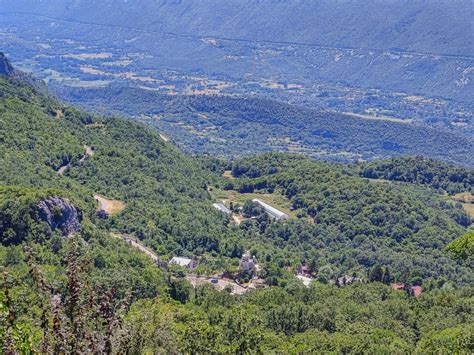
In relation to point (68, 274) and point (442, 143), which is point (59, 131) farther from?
point (442, 143)

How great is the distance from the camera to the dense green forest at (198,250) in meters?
11.7

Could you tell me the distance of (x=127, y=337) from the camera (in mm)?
11016

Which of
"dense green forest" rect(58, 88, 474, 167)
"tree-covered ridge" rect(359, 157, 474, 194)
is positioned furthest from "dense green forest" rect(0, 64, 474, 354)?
"dense green forest" rect(58, 88, 474, 167)

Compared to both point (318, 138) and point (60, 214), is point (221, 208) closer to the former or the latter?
point (60, 214)

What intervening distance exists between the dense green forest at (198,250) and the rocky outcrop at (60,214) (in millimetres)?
168

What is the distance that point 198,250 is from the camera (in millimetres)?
67250

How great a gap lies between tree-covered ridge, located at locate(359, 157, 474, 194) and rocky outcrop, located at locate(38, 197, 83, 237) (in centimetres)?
6593

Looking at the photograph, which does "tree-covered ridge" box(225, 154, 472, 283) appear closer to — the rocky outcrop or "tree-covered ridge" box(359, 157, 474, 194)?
"tree-covered ridge" box(359, 157, 474, 194)

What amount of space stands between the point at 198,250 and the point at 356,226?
75.9ft

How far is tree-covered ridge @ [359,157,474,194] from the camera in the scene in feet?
350

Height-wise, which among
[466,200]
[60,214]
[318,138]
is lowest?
[318,138]

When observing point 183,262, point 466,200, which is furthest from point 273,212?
point 466,200

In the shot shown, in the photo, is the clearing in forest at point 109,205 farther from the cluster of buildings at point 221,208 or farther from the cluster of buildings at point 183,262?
the cluster of buildings at point 221,208

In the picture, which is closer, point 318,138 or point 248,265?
point 248,265
